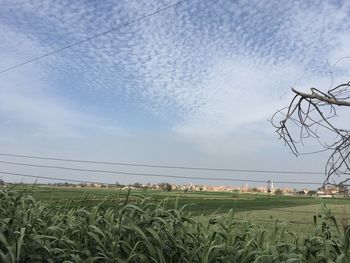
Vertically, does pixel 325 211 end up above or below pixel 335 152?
below

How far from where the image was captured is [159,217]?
120 inches

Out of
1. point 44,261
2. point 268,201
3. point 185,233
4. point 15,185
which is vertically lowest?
point 44,261

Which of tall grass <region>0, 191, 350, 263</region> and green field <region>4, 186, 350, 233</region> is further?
green field <region>4, 186, 350, 233</region>

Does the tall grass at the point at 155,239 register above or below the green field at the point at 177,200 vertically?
below

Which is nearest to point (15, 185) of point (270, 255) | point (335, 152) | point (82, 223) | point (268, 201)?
point (82, 223)

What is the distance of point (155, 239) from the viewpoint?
287cm

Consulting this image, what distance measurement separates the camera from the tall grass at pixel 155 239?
282cm

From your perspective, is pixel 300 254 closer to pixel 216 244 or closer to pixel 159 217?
pixel 216 244

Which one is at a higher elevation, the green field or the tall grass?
the green field

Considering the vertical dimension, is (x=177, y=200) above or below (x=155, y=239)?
above

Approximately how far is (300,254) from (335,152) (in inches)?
24.9

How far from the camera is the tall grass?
282 cm

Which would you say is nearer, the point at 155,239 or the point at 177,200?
the point at 155,239

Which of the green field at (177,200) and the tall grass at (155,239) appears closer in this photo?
the tall grass at (155,239)
